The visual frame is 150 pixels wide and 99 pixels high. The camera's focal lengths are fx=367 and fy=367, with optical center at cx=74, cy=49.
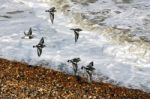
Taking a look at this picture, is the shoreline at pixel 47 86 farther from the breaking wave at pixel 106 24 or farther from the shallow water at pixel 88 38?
the breaking wave at pixel 106 24

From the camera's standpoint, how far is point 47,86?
11719mm

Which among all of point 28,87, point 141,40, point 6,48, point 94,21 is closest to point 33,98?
point 28,87

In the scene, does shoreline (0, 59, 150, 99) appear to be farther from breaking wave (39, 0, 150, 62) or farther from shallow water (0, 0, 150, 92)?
breaking wave (39, 0, 150, 62)

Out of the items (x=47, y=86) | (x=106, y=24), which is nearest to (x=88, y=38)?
(x=106, y=24)

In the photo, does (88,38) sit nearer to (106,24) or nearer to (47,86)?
(106,24)

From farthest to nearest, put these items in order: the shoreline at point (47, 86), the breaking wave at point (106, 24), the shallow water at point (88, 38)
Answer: the breaking wave at point (106, 24) < the shallow water at point (88, 38) < the shoreline at point (47, 86)

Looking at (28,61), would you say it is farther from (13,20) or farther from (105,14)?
(105,14)

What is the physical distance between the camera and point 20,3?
24.0 metres

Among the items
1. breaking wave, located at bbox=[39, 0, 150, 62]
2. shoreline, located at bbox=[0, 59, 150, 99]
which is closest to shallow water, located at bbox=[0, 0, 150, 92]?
breaking wave, located at bbox=[39, 0, 150, 62]

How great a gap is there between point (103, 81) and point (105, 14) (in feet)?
26.9

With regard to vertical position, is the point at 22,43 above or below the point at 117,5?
below

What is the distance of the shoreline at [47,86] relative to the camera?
35.6 feet

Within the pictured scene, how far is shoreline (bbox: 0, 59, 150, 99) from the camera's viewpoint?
35.6 ft

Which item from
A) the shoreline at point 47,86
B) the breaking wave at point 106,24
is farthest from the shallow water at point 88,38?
the shoreline at point 47,86
